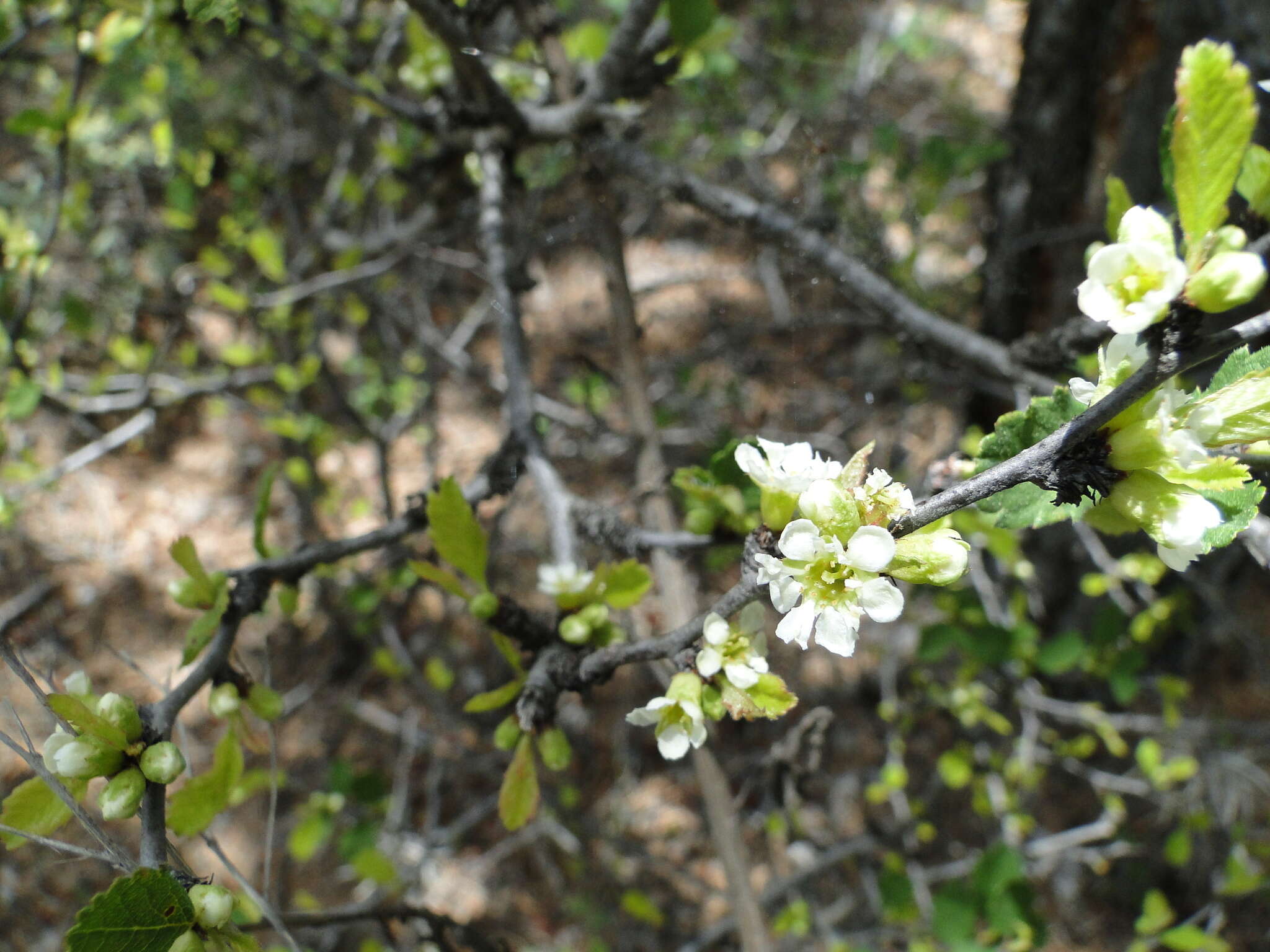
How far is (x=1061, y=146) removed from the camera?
91.0 inches

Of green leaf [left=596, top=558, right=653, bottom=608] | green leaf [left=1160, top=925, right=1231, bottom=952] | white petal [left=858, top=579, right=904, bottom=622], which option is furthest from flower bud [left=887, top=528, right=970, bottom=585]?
green leaf [left=1160, top=925, right=1231, bottom=952]

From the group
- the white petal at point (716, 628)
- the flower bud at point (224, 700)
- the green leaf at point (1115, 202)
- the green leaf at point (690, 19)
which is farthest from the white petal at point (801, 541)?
the green leaf at point (690, 19)

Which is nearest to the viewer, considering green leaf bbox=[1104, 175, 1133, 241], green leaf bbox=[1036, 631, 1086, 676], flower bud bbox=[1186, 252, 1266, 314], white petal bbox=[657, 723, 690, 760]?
flower bud bbox=[1186, 252, 1266, 314]

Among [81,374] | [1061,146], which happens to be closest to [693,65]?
[1061,146]

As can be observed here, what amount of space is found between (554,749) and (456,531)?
370mm

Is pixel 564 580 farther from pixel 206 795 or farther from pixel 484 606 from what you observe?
pixel 206 795

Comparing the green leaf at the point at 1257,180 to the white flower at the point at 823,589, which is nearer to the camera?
the white flower at the point at 823,589

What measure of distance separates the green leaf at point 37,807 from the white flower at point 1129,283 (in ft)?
4.32

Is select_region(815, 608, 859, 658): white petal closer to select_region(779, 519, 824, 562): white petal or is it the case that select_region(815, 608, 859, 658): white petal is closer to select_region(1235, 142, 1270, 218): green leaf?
select_region(779, 519, 824, 562): white petal

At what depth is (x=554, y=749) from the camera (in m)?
1.10

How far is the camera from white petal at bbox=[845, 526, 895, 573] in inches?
27.0

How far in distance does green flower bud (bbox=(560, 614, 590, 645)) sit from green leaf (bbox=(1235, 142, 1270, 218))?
1110 mm

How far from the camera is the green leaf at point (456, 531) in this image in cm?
110

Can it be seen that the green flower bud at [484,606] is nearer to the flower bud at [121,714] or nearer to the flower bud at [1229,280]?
the flower bud at [121,714]
